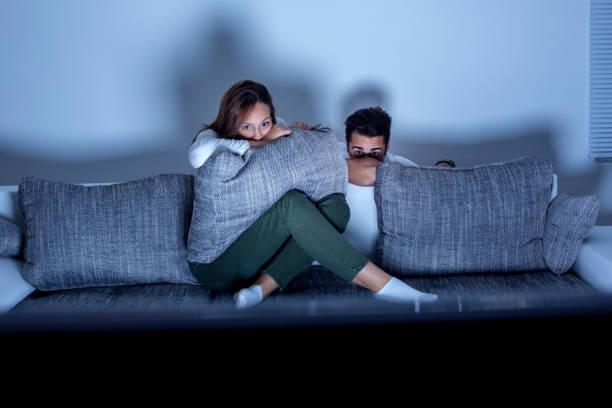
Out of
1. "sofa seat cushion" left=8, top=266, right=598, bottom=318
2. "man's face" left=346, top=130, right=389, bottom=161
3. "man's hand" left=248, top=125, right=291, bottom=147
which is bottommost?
"sofa seat cushion" left=8, top=266, right=598, bottom=318

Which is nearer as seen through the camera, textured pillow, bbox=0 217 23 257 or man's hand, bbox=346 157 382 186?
textured pillow, bbox=0 217 23 257

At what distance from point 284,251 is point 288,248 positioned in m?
0.02

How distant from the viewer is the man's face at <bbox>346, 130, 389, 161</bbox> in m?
2.51

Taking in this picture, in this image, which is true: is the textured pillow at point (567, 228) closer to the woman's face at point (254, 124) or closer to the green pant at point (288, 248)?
the green pant at point (288, 248)

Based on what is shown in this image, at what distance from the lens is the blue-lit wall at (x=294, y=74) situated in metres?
3.39

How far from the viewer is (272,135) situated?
2.20m

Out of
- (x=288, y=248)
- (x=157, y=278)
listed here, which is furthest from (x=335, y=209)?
(x=157, y=278)

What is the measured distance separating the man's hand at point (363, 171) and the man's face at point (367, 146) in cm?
11

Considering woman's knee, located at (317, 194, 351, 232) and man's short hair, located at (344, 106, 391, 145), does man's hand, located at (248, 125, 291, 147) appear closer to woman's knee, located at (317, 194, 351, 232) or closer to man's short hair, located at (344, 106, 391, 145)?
woman's knee, located at (317, 194, 351, 232)

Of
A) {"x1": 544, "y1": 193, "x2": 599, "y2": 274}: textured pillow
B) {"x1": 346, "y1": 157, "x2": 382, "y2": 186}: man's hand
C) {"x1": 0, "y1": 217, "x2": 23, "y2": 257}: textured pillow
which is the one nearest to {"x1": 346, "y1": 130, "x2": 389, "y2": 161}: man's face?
{"x1": 346, "y1": 157, "x2": 382, "y2": 186}: man's hand

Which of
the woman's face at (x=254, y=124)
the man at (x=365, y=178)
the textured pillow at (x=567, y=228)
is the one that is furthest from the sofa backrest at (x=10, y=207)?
the textured pillow at (x=567, y=228)

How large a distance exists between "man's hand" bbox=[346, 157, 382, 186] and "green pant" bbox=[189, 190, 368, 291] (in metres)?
0.24

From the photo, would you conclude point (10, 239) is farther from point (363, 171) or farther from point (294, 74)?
point (294, 74)

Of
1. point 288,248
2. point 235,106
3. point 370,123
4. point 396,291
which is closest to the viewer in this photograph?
point 396,291
